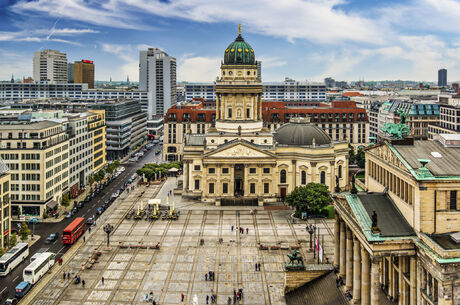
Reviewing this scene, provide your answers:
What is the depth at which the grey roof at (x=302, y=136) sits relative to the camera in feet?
459

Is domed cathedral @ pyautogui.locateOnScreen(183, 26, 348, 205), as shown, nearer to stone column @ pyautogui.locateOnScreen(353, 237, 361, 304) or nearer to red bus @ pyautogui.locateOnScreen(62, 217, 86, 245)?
red bus @ pyautogui.locateOnScreen(62, 217, 86, 245)

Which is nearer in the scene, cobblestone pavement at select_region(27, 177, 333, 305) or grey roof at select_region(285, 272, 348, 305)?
grey roof at select_region(285, 272, 348, 305)

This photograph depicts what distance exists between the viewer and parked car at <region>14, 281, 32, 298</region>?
2889 inches

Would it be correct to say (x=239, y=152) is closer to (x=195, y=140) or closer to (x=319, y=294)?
(x=195, y=140)

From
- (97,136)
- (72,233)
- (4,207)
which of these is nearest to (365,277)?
(72,233)

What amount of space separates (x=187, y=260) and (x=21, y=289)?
1129 inches

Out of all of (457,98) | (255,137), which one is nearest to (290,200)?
(255,137)

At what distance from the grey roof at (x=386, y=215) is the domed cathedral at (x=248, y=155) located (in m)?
77.0

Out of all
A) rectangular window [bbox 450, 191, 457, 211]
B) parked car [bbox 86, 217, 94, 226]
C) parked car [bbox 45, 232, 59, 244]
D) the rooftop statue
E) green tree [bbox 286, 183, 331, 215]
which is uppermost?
the rooftop statue

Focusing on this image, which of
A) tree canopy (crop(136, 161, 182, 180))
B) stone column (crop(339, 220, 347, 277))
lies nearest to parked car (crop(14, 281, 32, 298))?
stone column (crop(339, 220, 347, 277))

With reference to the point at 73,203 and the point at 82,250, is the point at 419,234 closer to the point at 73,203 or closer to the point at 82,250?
the point at 82,250

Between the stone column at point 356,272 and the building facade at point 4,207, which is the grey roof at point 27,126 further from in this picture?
the stone column at point 356,272

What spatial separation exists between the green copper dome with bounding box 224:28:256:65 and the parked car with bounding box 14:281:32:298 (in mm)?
91887

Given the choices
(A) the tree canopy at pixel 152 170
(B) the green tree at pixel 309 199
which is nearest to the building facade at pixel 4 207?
(B) the green tree at pixel 309 199
